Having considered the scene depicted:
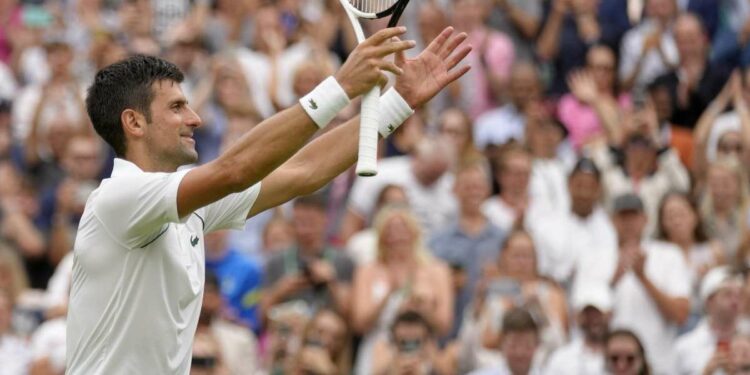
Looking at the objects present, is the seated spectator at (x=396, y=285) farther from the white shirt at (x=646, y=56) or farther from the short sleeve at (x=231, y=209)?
the short sleeve at (x=231, y=209)

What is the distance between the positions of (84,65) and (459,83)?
10.9ft

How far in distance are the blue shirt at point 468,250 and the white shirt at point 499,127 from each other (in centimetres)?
189

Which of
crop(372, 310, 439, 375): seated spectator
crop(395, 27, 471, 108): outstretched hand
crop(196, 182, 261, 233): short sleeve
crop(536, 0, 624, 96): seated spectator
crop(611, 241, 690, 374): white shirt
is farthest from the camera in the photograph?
crop(536, 0, 624, 96): seated spectator

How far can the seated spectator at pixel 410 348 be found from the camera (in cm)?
1004

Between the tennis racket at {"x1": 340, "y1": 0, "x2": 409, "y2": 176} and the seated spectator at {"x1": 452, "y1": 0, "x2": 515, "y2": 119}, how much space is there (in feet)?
27.2

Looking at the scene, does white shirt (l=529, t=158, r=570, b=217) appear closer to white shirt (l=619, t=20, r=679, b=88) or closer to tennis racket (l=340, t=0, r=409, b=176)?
white shirt (l=619, t=20, r=679, b=88)

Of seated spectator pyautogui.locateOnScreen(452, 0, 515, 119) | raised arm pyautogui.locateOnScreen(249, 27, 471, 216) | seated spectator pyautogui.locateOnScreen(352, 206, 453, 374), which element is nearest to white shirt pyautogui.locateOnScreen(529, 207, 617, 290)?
seated spectator pyautogui.locateOnScreen(352, 206, 453, 374)

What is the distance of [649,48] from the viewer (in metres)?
14.2

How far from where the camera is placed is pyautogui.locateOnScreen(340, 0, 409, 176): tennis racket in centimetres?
557

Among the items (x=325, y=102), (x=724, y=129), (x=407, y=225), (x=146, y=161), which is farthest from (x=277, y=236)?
(x=325, y=102)

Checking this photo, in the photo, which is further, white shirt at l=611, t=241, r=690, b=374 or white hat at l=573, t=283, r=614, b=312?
white shirt at l=611, t=241, r=690, b=374

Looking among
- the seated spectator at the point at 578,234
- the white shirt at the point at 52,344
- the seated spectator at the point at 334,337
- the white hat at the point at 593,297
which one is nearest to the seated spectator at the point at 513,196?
the seated spectator at the point at 578,234

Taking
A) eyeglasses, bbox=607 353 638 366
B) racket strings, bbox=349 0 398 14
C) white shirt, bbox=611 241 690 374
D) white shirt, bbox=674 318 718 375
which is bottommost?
racket strings, bbox=349 0 398 14

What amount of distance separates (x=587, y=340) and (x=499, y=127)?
12.2ft
